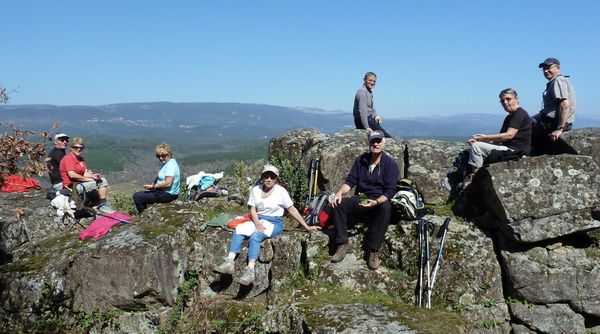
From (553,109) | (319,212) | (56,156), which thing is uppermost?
(553,109)

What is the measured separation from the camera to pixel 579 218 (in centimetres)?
980

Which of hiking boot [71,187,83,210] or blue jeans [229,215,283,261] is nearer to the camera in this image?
blue jeans [229,215,283,261]

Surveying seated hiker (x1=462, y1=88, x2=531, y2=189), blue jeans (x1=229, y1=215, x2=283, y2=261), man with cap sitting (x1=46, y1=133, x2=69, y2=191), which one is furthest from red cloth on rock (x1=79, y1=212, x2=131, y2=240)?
seated hiker (x1=462, y1=88, x2=531, y2=189)

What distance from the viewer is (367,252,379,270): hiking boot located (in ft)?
32.2

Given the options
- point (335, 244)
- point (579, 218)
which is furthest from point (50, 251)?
point (579, 218)

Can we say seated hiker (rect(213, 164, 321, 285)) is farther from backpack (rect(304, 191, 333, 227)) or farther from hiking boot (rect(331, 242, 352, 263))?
hiking boot (rect(331, 242, 352, 263))

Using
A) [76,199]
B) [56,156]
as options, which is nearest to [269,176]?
[76,199]

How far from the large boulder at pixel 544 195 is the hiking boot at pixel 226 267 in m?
6.32

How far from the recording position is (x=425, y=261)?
32.6 feet

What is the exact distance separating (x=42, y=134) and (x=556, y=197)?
33.8 feet

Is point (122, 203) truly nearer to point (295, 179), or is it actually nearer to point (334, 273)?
point (295, 179)

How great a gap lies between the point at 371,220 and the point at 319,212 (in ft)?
4.99

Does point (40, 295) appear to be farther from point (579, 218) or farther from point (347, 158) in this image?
point (579, 218)

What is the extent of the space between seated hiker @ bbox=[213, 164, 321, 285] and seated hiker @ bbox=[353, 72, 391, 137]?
5.24 metres
